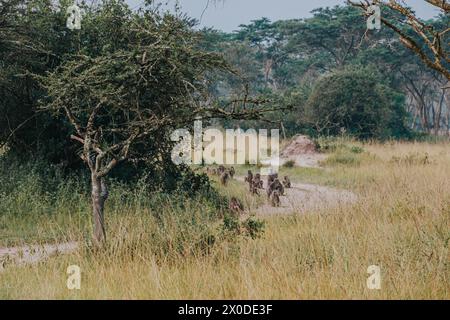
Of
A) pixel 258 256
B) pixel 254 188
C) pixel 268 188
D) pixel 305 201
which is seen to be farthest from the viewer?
pixel 254 188

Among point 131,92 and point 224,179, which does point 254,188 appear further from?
point 131,92

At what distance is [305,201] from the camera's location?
10.4 m

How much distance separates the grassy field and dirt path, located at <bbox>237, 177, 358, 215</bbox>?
1.04 ft

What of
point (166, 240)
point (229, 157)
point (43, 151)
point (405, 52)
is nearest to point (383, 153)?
point (229, 157)

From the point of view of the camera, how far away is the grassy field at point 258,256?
5020 millimetres

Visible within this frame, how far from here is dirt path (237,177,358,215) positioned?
927 centimetres

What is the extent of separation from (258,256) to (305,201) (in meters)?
4.11

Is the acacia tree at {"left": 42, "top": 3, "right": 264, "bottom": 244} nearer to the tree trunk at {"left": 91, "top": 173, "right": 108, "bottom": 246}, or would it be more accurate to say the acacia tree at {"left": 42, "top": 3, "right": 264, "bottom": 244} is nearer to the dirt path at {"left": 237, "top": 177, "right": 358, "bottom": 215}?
the tree trunk at {"left": 91, "top": 173, "right": 108, "bottom": 246}

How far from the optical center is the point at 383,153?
75.7 ft

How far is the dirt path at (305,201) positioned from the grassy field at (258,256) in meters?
0.32

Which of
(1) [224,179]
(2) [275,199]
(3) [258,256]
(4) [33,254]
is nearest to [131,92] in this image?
(4) [33,254]

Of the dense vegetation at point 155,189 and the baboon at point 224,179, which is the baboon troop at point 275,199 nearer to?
the dense vegetation at point 155,189

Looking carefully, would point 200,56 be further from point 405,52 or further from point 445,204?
point 405,52

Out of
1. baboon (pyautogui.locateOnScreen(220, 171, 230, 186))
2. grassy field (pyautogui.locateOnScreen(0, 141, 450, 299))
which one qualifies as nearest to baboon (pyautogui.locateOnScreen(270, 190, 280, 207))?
grassy field (pyautogui.locateOnScreen(0, 141, 450, 299))
